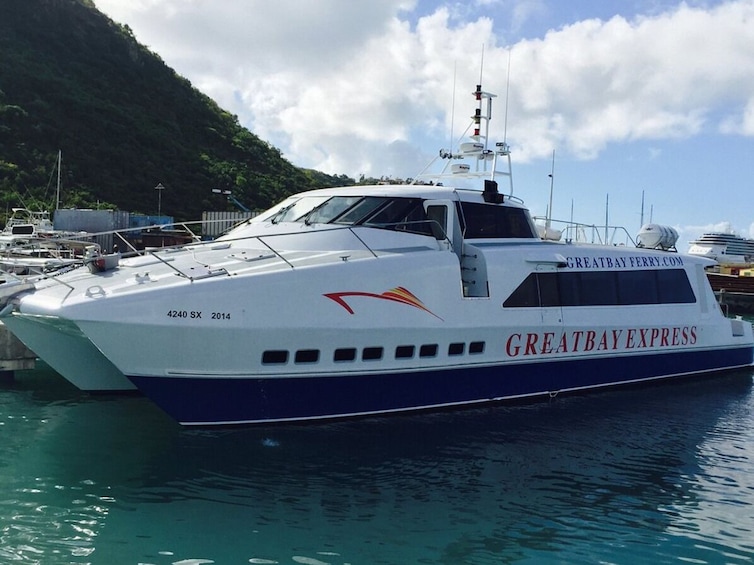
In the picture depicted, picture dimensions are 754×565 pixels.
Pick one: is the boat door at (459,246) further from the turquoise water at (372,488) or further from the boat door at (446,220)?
the turquoise water at (372,488)

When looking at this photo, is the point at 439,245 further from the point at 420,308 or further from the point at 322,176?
the point at 322,176

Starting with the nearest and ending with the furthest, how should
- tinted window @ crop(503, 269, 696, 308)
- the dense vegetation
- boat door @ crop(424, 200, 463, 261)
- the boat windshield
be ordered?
the boat windshield, boat door @ crop(424, 200, 463, 261), tinted window @ crop(503, 269, 696, 308), the dense vegetation

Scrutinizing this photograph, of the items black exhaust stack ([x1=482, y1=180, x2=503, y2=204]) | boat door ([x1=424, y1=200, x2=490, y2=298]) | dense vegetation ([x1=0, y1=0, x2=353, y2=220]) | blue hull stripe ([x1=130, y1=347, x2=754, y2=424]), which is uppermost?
dense vegetation ([x1=0, y1=0, x2=353, y2=220])

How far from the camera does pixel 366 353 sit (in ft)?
30.9

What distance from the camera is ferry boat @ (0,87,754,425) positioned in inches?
329

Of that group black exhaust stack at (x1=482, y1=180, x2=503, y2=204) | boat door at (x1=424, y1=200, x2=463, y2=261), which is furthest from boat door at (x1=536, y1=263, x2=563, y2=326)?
boat door at (x1=424, y1=200, x2=463, y2=261)

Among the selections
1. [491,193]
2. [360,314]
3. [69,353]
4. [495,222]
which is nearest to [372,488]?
[360,314]

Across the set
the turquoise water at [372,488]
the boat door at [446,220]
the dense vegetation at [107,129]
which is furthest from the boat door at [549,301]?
the dense vegetation at [107,129]

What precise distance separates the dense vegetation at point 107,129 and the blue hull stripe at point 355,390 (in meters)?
33.7

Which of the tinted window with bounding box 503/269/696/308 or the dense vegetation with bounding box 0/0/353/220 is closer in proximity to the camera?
the tinted window with bounding box 503/269/696/308

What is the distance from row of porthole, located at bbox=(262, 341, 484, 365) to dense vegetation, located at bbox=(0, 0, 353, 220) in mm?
34023

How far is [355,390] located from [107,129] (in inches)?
1909

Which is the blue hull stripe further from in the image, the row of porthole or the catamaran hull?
the catamaran hull

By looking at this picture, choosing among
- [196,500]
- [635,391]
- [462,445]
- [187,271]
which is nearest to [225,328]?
[187,271]
